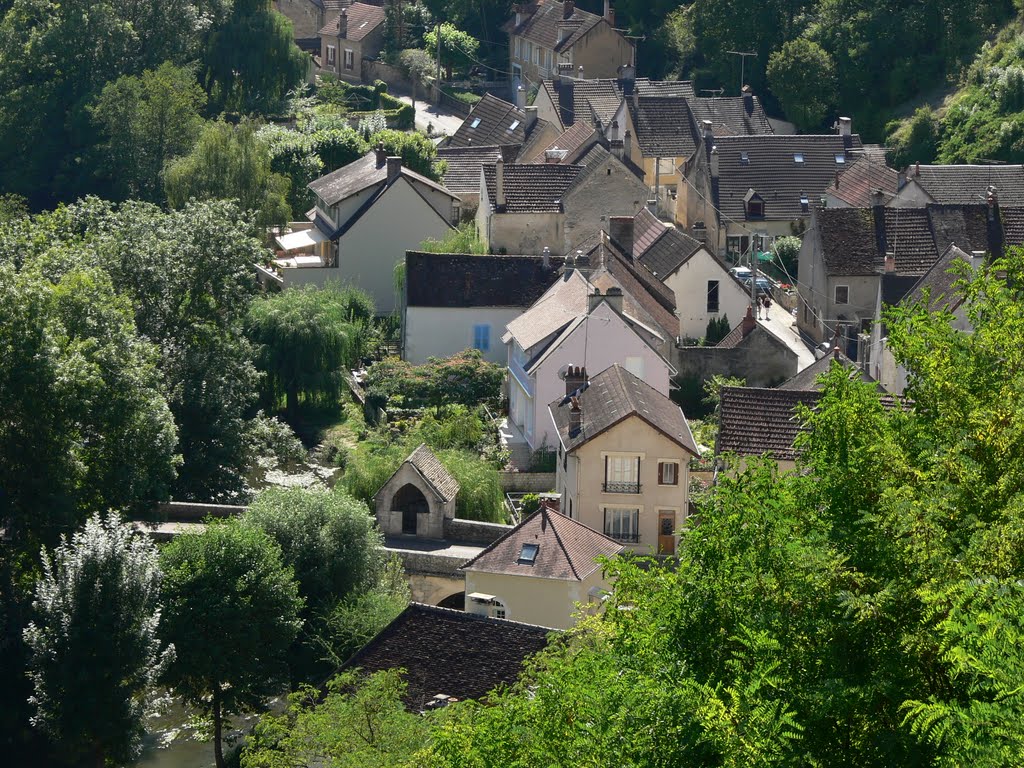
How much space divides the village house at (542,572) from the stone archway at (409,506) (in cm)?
551

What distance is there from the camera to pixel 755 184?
67438mm

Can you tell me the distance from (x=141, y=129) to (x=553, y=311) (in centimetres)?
2864

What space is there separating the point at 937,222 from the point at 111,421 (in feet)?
101

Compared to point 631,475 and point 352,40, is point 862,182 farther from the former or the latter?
point 352,40

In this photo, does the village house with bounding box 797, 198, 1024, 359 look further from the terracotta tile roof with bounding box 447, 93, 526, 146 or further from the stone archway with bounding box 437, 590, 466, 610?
the terracotta tile roof with bounding box 447, 93, 526, 146

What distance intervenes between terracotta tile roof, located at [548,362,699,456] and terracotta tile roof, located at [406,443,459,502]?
286cm

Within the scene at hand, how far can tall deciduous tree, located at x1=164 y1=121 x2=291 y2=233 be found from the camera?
64375 mm

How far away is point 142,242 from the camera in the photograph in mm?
43312

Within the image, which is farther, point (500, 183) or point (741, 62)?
point (741, 62)

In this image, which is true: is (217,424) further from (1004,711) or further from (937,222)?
(1004,711)

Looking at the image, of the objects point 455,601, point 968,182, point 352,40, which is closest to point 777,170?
point 968,182

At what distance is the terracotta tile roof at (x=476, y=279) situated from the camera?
55.1 metres

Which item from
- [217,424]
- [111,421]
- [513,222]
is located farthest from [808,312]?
[111,421]

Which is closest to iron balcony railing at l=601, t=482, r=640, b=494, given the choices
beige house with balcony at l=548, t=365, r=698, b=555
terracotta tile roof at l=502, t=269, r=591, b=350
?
beige house with balcony at l=548, t=365, r=698, b=555
